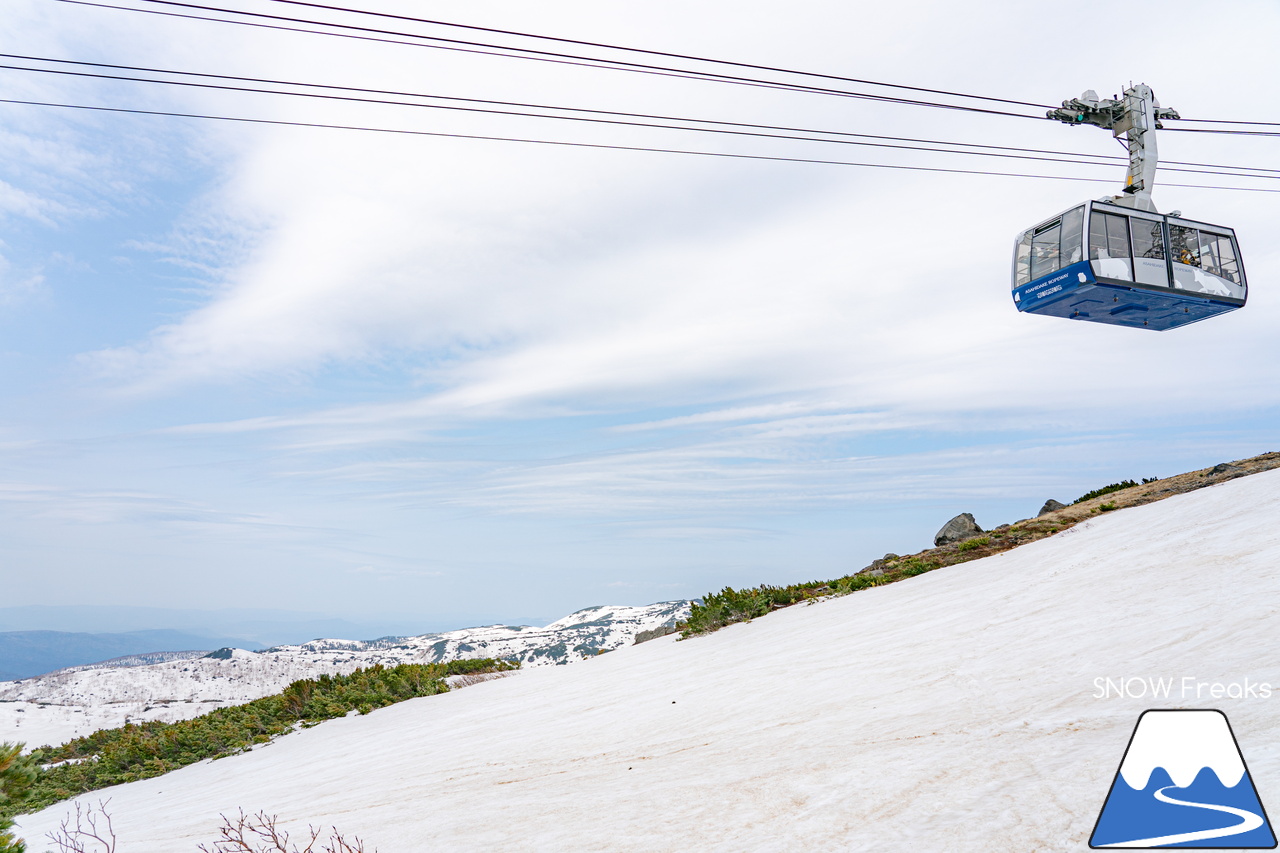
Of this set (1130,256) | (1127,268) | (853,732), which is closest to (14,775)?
(853,732)

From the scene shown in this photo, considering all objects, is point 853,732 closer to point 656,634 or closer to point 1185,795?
point 1185,795

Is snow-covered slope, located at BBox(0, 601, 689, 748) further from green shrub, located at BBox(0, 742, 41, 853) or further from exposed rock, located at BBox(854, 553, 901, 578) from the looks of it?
green shrub, located at BBox(0, 742, 41, 853)

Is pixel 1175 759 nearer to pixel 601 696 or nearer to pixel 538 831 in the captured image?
pixel 538 831

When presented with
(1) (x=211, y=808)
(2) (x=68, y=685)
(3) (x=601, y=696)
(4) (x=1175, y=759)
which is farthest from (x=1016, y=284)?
(2) (x=68, y=685)

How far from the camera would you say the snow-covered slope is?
30.1 meters

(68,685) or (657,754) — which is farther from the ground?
(68,685)

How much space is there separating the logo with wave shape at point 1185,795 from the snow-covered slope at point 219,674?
14.6 m

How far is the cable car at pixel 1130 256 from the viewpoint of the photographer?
18.4m

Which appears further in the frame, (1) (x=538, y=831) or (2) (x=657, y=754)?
(2) (x=657, y=754)

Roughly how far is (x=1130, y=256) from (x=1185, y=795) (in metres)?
18.1

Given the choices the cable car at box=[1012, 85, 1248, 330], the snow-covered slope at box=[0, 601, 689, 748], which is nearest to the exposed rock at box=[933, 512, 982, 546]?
the cable car at box=[1012, 85, 1248, 330]

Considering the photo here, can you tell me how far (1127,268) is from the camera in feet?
60.2

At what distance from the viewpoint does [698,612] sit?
1742 cm

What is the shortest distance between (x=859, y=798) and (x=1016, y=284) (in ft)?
63.4
